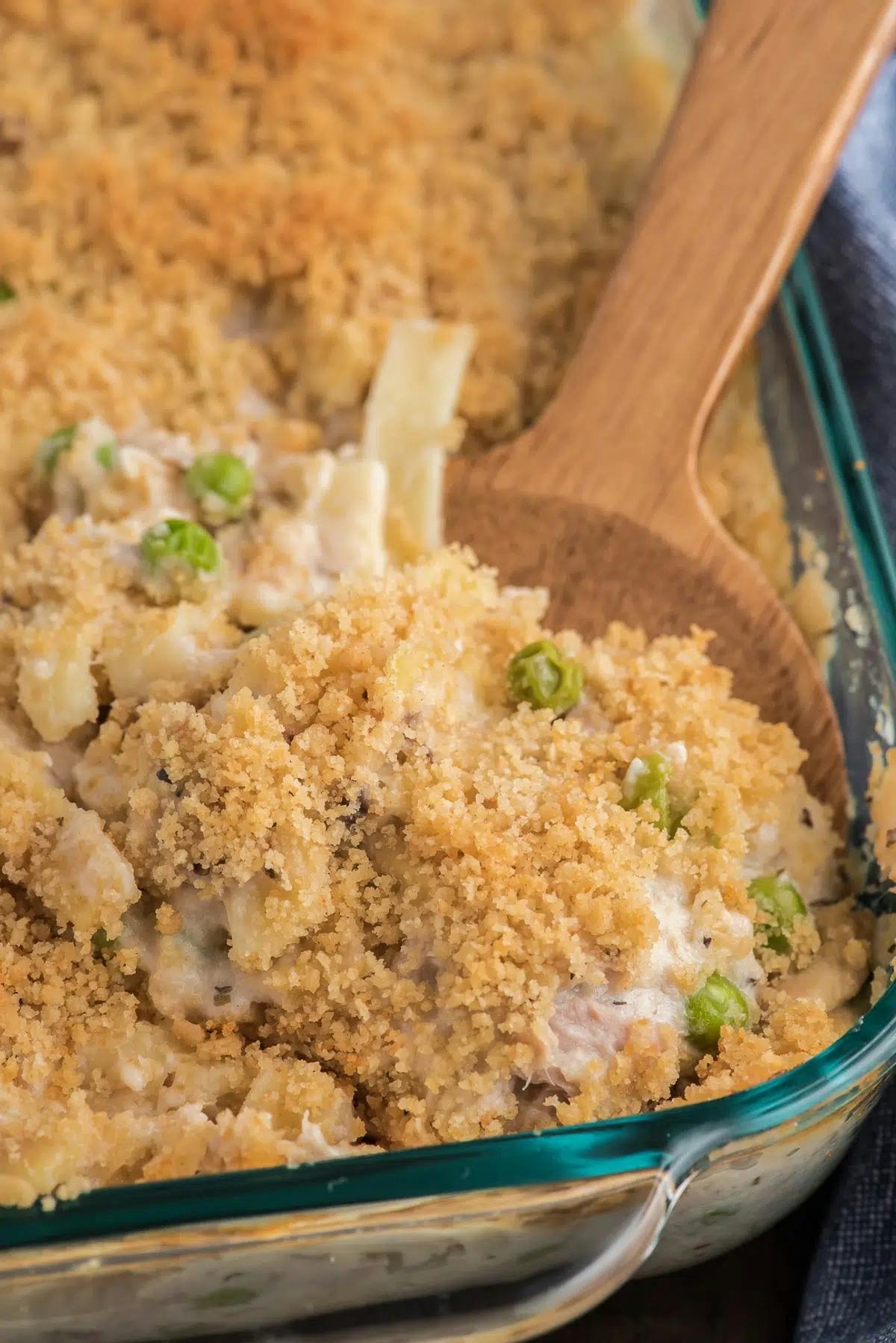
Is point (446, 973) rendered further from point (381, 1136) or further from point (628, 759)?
point (628, 759)

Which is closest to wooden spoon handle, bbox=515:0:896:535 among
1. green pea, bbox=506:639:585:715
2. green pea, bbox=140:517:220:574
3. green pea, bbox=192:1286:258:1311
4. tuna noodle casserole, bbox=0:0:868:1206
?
tuna noodle casserole, bbox=0:0:868:1206

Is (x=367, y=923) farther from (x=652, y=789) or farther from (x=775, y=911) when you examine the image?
(x=775, y=911)

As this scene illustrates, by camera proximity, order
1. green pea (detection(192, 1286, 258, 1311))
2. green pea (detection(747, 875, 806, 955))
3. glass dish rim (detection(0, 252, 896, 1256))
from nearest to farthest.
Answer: glass dish rim (detection(0, 252, 896, 1256)) → green pea (detection(192, 1286, 258, 1311)) → green pea (detection(747, 875, 806, 955))

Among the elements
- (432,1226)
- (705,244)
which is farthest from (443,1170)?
(705,244)

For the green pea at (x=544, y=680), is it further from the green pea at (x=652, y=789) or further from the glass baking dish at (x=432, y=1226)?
the glass baking dish at (x=432, y=1226)

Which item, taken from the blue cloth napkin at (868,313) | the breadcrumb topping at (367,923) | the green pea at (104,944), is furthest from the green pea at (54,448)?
the blue cloth napkin at (868,313)

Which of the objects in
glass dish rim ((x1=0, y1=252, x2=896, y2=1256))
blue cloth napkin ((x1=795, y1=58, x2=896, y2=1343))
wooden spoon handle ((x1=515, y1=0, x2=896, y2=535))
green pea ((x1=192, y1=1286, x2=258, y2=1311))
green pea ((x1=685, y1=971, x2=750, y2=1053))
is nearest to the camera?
glass dish rim ((x1=0, y1=252, x2=896, y2=1256))

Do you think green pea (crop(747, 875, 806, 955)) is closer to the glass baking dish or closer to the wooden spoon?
the glass baking dish
